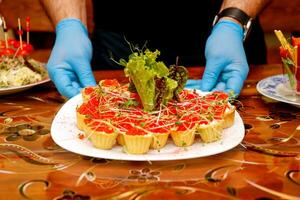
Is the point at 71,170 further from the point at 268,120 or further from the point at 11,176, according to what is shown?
the point at 268,120

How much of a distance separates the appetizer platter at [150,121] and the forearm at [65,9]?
2.43 ft

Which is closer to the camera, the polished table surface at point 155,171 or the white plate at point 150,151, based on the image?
the polished table surface at point 155,171

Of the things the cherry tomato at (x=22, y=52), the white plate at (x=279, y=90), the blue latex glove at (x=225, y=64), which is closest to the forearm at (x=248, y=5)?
the blue latex glove at (x=225, y=64)

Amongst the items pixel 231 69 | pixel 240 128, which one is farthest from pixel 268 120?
pixel 231 69

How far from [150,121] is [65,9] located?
103cm

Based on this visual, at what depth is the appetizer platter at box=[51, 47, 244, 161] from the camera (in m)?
1.17

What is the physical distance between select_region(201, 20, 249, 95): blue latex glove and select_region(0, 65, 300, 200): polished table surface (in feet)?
0.84

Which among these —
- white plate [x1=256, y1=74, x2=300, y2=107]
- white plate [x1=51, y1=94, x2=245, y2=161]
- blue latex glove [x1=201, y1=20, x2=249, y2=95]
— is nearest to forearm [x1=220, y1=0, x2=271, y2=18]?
blue latex glove [x1=201, y1=20, x2=249, y2=95]

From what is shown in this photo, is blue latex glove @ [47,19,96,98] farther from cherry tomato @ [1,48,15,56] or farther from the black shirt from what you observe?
the black shirt

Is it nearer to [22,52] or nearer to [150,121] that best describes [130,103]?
[150,121]

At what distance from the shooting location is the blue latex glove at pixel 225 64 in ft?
5.56

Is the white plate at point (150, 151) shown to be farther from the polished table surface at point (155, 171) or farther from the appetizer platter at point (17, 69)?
the appetizer platter at point (17, 69)

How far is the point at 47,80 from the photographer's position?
189 cm

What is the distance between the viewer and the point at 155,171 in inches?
43.7
